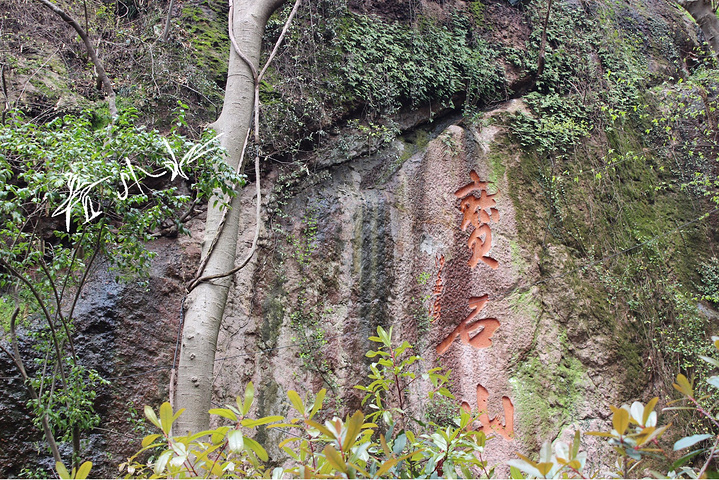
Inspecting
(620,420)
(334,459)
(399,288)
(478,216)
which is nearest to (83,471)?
(334,459)

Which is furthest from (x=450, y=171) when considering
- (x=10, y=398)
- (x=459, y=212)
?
(x=10, y=398)

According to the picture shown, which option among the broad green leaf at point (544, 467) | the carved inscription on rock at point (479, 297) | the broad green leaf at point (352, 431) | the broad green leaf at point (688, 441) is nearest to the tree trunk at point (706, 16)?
the carved inscription on rock at point (479, 297)

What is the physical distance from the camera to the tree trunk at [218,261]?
2.30 m

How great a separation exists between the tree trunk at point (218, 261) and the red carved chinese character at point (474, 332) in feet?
7.80

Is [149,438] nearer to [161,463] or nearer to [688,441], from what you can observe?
[161,463]

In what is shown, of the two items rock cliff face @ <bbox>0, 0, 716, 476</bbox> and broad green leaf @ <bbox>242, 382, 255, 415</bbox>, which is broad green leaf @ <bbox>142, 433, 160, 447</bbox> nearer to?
broad green leaf @ <bbox>242, 382, 255, 415</bbox>

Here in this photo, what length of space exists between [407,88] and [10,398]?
14.3ft

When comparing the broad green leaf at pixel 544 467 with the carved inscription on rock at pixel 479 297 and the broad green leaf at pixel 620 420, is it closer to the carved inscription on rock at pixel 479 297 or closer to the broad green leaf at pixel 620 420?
the broad green leaf at pixel 620 420

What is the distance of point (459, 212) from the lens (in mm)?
4801

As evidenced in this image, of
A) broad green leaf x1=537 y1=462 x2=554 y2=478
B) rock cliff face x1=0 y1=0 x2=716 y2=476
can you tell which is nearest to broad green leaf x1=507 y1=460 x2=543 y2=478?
broad green leaf x1=537 y1=462 x2=554 y2=478

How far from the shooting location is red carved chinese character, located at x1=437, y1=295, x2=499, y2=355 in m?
4.27

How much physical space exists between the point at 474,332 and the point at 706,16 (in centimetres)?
460

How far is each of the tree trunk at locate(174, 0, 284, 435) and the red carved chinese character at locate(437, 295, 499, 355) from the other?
7.80ft

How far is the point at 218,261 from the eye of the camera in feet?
8.44
